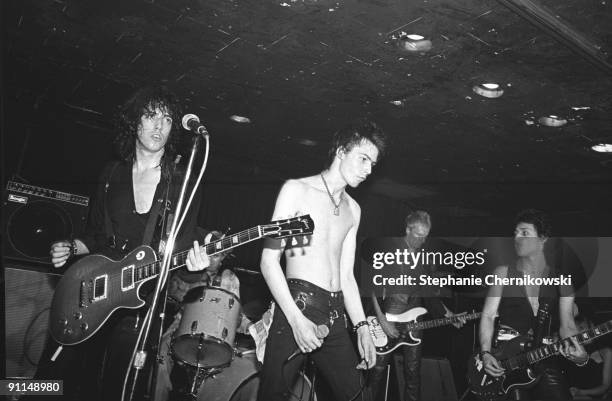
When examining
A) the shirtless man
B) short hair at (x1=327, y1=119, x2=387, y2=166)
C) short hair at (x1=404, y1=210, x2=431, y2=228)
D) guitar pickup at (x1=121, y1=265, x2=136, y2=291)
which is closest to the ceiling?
short hair at (x1=404, y1=210, x2=431, y2=228)

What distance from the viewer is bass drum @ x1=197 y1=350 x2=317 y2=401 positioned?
15.4ft

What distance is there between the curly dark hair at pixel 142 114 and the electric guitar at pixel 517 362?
349cm

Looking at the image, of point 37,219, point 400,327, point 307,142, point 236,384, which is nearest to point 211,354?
point 236,384

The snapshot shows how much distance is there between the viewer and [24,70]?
22.0ft

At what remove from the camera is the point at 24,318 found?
15.6 feet

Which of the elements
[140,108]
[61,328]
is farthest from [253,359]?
[140,108]

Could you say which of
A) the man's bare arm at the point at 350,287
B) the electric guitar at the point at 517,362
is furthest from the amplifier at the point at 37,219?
the electric guitar at the point at 517,362

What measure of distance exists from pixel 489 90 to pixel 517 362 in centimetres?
291

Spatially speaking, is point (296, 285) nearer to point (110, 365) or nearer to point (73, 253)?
point (110, 365)

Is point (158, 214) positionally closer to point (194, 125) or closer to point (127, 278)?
point (127, 278)

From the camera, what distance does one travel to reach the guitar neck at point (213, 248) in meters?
2.95

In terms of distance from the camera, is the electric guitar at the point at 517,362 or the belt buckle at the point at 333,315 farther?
the electric guitar at the point at 517,362

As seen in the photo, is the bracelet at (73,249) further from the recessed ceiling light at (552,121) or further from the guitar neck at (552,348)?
the recessed ceiling light at (552,121)

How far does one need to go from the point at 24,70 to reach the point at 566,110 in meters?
6.57
